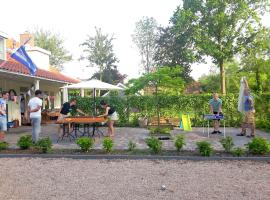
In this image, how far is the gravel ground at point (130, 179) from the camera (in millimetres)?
5285

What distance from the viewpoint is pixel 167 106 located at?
17.6 meters

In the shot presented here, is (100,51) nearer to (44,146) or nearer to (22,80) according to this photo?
(22,80)

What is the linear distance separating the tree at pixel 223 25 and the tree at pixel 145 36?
29214 millimetres

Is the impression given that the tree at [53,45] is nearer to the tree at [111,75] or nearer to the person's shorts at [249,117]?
the tree at [111,75]

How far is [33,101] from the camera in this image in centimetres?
998

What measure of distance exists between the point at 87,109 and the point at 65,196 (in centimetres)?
1307

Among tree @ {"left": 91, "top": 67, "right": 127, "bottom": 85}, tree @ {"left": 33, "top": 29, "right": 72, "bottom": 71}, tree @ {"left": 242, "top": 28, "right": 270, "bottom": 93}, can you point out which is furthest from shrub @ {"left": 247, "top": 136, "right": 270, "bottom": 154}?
tree @ {"left": 33, "top": 29, "right": 72, "bottom": 71}

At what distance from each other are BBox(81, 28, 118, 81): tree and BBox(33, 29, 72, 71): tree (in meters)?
4.02

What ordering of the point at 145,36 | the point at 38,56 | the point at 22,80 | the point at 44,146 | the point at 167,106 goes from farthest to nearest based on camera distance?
the point at 145,36 < the point at 38,56 < the point at 22,80 < the point at 167,106 < the point at 44,146

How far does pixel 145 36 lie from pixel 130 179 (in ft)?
179

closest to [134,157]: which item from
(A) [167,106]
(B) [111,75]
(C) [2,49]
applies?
(A) [167,106]

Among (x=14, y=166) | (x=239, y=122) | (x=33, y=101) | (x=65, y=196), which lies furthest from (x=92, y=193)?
(x=239, y=122)

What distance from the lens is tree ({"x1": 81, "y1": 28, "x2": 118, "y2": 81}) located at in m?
54.0

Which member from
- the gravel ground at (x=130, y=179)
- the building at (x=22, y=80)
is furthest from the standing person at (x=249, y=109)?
the building at (x=22, y=80)
